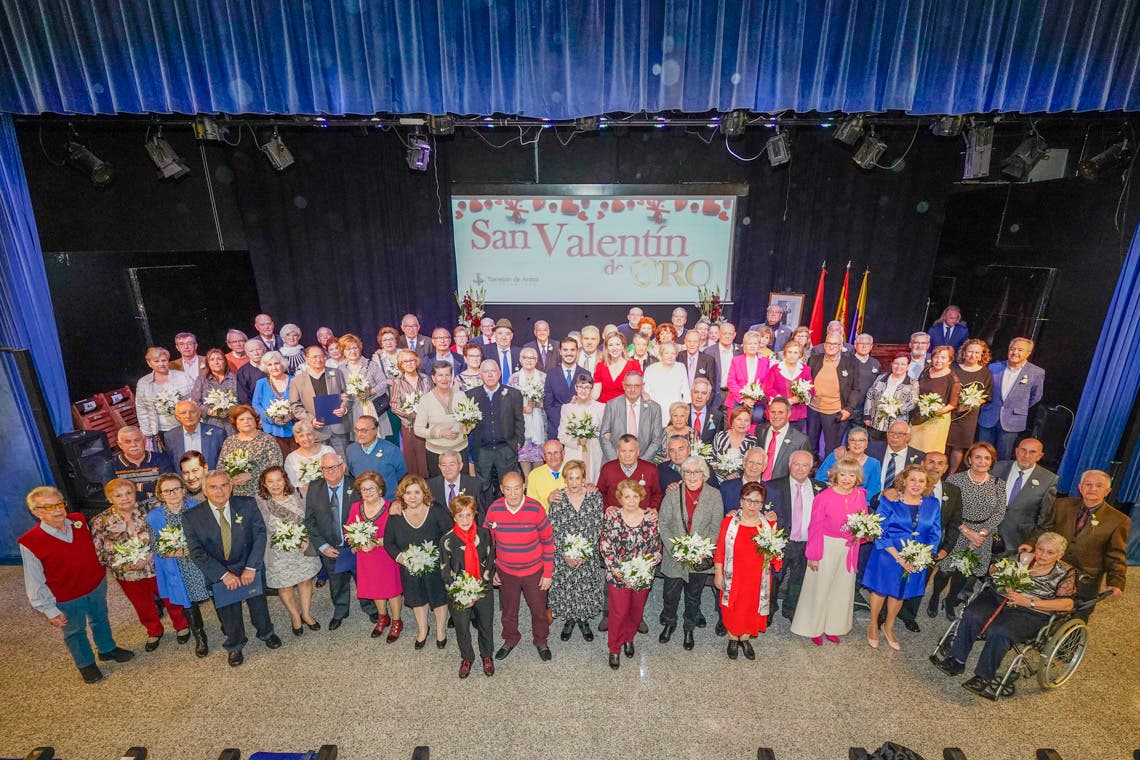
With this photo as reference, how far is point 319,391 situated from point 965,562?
6710 mm

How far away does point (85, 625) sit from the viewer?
434 centimetres

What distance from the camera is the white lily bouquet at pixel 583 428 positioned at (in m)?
5.27

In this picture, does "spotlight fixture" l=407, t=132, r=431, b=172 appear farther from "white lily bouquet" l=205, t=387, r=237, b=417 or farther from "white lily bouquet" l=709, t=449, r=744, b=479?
"white lily bouquet" l=709, t=449, r=744, b=479

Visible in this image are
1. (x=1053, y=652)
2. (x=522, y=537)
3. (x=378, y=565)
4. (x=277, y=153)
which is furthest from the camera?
(x=277, y=153)

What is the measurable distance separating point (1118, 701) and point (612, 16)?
7421mm

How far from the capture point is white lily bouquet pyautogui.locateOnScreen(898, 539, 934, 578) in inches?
167

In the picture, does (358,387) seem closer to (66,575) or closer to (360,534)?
(360,534)

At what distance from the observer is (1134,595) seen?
5.39 m

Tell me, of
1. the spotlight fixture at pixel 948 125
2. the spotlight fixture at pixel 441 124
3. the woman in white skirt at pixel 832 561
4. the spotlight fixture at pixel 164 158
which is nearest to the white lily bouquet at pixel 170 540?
the woman in white skirt at pixel 832 561

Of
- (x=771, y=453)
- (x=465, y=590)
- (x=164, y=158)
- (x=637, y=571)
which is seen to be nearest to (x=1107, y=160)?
(x=771, y=453)

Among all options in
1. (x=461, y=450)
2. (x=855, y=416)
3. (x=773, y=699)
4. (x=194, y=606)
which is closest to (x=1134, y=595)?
(x=855, y=416)

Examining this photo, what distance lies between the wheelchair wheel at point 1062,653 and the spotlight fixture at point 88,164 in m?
11.9

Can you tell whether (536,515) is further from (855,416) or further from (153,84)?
(153,84)

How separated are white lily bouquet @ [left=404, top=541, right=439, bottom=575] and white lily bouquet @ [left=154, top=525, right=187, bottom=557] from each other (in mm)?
1875
